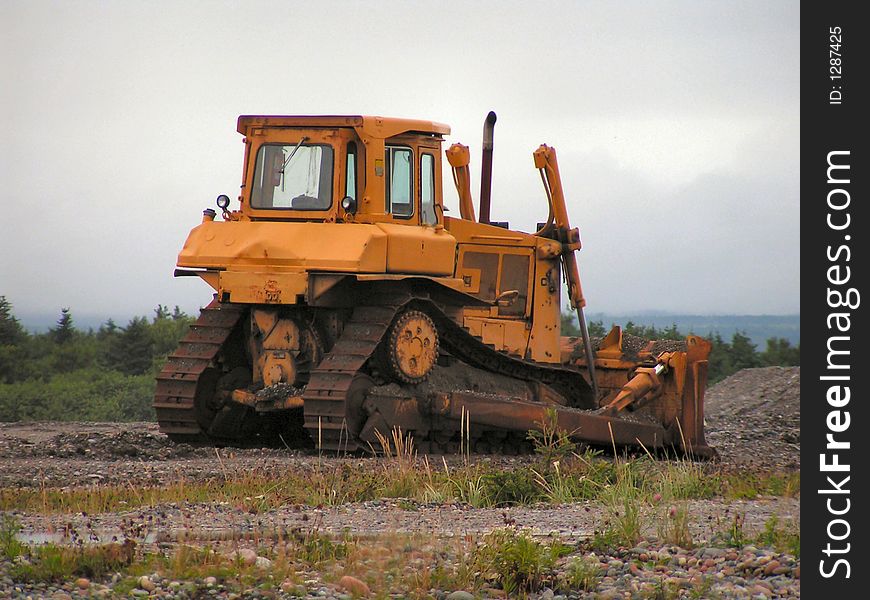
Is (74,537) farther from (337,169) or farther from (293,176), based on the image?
(293,176)

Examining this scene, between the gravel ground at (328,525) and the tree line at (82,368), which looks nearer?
the gravel ground at (328,525)

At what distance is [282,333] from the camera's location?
16250 millimetres

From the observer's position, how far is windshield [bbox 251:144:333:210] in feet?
53.6

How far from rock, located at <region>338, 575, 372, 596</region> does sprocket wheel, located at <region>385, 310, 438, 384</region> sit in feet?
24.0

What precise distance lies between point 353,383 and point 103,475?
2.90 metres

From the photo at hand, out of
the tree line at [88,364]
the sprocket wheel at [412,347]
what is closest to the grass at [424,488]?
the sprocket wheel at [412,347]

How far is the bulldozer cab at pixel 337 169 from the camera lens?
A: 16.3 metres

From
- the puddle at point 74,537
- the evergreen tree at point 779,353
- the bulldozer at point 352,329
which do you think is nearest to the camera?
the puddle at point 74,537

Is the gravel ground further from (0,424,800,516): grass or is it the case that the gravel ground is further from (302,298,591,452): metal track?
(302,298,591,452): metal track

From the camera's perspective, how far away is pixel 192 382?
53.8 feet

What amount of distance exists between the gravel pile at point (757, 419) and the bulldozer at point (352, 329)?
3.24 feet

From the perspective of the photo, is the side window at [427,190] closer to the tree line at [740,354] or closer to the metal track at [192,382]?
the metal track at [192,382]
